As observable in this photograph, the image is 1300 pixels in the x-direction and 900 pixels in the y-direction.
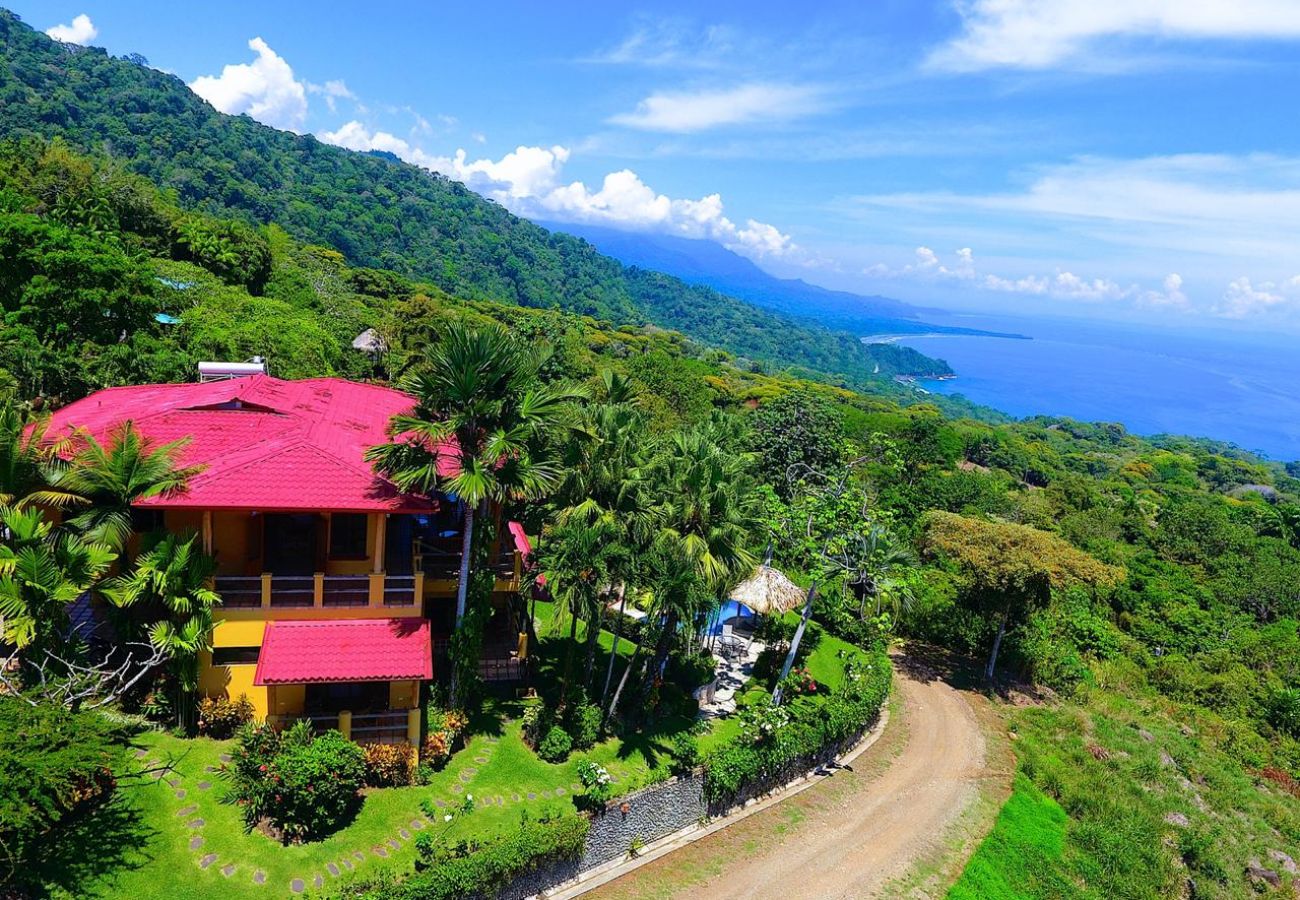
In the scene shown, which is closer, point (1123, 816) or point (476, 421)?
point (476, 421)

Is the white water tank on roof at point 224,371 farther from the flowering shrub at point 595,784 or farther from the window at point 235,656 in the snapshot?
the flowering shrub at point 595,784

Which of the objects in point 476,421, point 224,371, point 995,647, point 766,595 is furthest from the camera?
point 995,647

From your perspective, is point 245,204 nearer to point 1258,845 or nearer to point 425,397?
point 425,397

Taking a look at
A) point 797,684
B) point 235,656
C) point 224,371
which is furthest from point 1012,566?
point 224,371

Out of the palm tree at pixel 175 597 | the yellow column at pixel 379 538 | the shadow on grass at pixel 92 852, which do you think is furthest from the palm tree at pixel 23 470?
the shadow on grass at pixel 92 852

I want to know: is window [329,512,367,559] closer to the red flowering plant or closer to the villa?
the villa

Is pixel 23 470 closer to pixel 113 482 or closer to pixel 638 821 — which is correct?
pixel 113 482

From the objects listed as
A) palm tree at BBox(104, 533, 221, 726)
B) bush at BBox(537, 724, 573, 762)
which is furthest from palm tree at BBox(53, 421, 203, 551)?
bush at BBox(537, 724, 573, 762)
